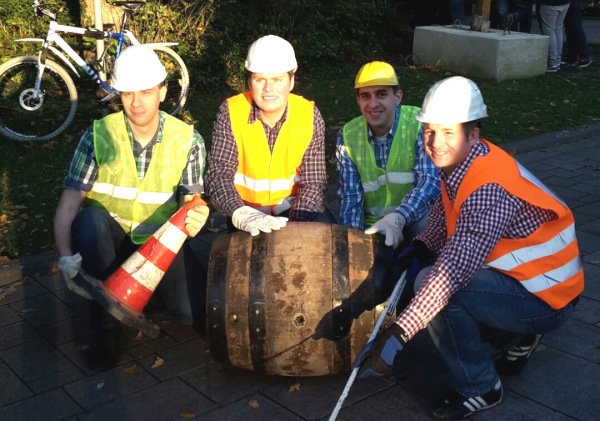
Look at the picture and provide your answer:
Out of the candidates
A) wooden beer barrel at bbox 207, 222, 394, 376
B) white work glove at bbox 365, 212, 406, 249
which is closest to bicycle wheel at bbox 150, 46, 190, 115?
white work glove at bbox 365, 212, 406, 249

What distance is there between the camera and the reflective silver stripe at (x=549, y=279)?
3.60 m

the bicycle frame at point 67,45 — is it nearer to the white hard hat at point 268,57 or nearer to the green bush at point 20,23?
the green bush at point 20,23

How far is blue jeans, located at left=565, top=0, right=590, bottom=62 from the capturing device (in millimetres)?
12461

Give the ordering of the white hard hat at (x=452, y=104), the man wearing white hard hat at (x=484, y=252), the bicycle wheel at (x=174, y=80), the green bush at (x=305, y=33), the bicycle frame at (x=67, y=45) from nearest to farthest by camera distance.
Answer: the man wearing white hard hat at (x=484, y=252) → the white hard hat at (x=452, y=104) → the bicycle frame at (x=67, y=45) → the bicycle wheel at (x=174, y=80) → the green bush at (x=305, y=33)

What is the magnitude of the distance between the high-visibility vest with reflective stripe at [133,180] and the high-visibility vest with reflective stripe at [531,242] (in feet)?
5.08

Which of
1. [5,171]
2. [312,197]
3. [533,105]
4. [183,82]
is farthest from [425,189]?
[533,105]

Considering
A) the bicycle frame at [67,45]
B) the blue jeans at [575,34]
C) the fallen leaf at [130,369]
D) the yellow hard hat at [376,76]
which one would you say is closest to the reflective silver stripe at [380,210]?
the yellow hard hat at [376,76]

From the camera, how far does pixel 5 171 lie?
7035 mm

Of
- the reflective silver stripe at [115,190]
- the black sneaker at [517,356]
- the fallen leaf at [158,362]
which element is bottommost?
the fallen leaf at [158,362]

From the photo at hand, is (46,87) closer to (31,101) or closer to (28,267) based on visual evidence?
(31,101)

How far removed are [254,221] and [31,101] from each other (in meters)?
4.68

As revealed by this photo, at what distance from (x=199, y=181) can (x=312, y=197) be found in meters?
0.61

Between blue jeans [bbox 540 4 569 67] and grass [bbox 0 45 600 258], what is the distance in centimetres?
30

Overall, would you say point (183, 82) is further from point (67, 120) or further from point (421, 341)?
point (421, 341)
